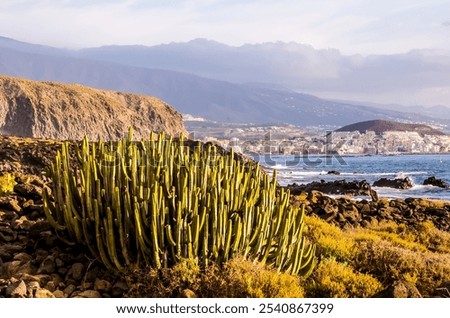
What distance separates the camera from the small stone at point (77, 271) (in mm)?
6176

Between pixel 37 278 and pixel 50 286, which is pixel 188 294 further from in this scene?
pixel 37 278

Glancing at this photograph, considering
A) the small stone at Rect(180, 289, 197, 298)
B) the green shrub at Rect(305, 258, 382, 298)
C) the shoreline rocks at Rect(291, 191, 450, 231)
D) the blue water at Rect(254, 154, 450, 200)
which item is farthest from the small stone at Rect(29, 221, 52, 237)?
the blue water at Rect(254, 154, 450, 200)

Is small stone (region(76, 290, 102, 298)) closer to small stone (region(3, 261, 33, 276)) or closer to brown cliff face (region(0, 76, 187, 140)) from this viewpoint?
small stone (region(3, 261, 33, 276))

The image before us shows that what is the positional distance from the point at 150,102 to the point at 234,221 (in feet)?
359

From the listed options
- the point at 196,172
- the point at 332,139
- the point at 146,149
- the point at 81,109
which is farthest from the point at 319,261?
the point at 332,139

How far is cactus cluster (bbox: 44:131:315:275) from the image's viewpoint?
609cm

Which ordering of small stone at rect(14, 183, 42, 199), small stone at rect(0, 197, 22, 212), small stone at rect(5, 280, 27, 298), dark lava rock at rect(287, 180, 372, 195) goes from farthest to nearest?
dark lava rock at rect(287, 180, 372, 195) → small stone at rect(14, 183, 42, 199) → small stone at rect(0, 197, 22, 212) → small stone at rect(5, 280, 27, 298)

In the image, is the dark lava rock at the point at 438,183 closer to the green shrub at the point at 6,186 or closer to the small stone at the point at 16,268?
the green shrub at the point at 6,186

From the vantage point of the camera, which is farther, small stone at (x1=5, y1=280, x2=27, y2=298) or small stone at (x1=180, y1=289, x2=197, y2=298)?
small stone at (x1=180, y1=289, x2=197, y2=298)

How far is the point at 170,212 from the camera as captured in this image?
6.36 m

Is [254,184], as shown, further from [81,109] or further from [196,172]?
[81,109]

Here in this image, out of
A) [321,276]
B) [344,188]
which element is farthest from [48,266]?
[344,188]

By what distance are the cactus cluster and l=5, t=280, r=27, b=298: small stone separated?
3.37ft

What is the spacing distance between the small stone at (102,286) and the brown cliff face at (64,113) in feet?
250
